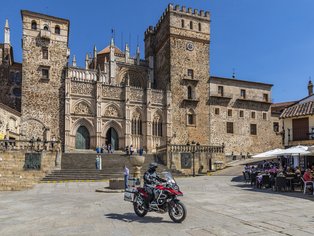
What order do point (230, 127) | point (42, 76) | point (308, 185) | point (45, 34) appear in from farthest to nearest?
point (230, 127) < point (45, 34) < point (42, 76) < point (308, 185)

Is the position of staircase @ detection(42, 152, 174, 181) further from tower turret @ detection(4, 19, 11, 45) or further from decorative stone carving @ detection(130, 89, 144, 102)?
tower turret @ detection(4, 19, 11, 45)

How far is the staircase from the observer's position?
78.8ft

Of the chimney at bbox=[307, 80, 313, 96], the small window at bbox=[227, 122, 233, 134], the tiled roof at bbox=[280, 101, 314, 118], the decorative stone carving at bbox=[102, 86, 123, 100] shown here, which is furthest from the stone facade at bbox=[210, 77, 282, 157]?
the tiled roof at bbox=[280, 101, 314, 118]

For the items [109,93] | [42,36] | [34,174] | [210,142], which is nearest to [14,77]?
[42,36]

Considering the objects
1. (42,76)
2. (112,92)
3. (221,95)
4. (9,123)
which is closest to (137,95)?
(112,92)

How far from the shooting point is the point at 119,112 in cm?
3844

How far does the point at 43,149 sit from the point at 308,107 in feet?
70.4

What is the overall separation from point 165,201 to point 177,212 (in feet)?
1.48

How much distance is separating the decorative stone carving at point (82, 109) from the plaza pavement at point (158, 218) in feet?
78.5

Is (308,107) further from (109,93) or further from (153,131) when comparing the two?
(109,93)

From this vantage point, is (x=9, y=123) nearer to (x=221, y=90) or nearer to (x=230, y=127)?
(x=221, y=90)

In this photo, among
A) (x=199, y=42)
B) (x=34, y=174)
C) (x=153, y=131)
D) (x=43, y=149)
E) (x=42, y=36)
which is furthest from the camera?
(x=199, y=42)

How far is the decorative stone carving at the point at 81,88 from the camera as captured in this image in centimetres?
3684

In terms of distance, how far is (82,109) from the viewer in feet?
121
